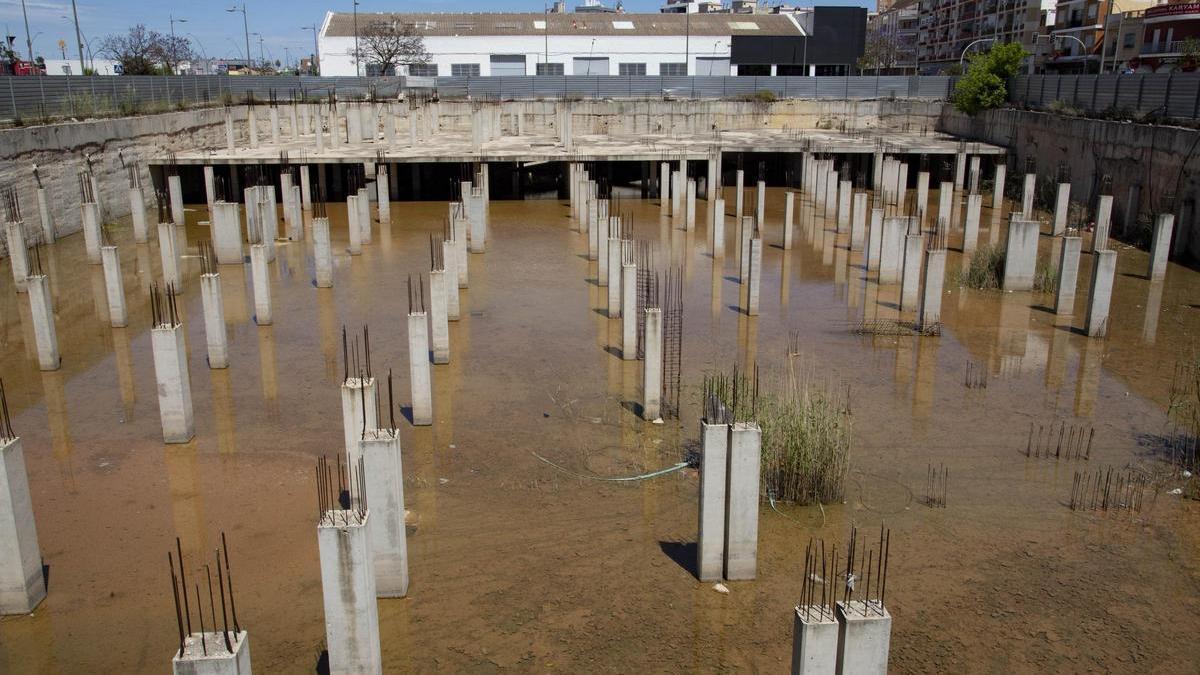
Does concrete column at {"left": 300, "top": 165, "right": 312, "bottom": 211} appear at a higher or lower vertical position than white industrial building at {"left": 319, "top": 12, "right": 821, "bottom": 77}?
lower

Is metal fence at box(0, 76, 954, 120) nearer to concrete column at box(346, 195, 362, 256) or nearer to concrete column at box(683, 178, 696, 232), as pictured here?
concrete column at box(683, 178, 696, 232)

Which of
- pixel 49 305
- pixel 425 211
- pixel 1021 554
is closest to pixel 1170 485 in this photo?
pixel 1021 554

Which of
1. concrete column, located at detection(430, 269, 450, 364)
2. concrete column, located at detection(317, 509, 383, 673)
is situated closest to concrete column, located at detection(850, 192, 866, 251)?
concrete column, located at detection(430, 269, 450, 364)

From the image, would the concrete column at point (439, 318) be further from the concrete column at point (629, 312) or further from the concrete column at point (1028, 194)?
the concrete column at point (1028, 194)

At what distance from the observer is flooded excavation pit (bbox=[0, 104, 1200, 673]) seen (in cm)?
801

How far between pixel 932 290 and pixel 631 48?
162 ft

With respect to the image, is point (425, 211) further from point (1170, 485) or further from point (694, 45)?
point (694, 45)

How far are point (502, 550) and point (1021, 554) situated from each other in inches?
196

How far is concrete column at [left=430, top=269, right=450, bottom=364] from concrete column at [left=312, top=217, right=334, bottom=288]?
18.4 ft

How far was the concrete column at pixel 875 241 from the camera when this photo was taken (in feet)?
67.6

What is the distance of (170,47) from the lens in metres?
68.3

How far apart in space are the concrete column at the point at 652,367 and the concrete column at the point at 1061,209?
1642cm

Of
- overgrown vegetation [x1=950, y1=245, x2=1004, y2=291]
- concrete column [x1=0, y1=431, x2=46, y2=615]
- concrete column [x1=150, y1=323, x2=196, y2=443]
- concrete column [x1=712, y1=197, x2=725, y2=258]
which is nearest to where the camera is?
concrete column [x1=0, y1=431, x2=46, y2=615]

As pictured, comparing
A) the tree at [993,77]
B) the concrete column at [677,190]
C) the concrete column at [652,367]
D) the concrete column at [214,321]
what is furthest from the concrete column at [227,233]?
the tree at [993,77]
